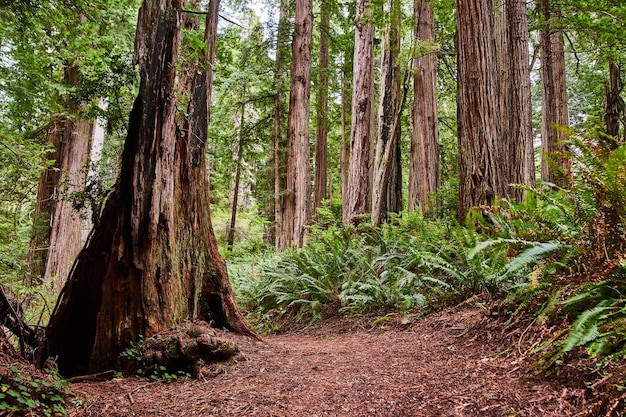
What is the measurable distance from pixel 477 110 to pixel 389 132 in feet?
10.4

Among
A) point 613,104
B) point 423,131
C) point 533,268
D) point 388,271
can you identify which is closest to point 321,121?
point 423,131

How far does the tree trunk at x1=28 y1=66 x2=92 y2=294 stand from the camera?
10.7 m

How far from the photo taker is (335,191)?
2745 cm

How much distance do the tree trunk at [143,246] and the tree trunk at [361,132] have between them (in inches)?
213

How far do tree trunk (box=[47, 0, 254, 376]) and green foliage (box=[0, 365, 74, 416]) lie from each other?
111 centimetres

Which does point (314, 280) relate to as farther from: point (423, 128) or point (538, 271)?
point (423, 128)

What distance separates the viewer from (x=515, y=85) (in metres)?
8.05

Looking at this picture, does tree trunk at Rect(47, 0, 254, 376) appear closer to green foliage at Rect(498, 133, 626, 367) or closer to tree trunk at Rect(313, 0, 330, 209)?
green foliage at Rect(498, 133, 626, 367)

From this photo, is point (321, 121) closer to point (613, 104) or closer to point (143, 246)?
point (613, 104)

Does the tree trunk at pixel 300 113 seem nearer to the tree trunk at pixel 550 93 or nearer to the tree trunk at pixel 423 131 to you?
the tree trunk at pixel 423 131

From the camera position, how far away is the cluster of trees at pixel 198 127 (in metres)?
3.85

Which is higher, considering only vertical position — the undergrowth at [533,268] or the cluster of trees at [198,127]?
the cluster of trees at [198,127]

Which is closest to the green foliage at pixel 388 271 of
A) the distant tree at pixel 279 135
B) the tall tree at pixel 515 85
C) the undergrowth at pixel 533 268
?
the undergrowth at pixel 533 268

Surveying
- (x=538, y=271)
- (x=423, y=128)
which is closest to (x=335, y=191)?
(x=423, y=128)
